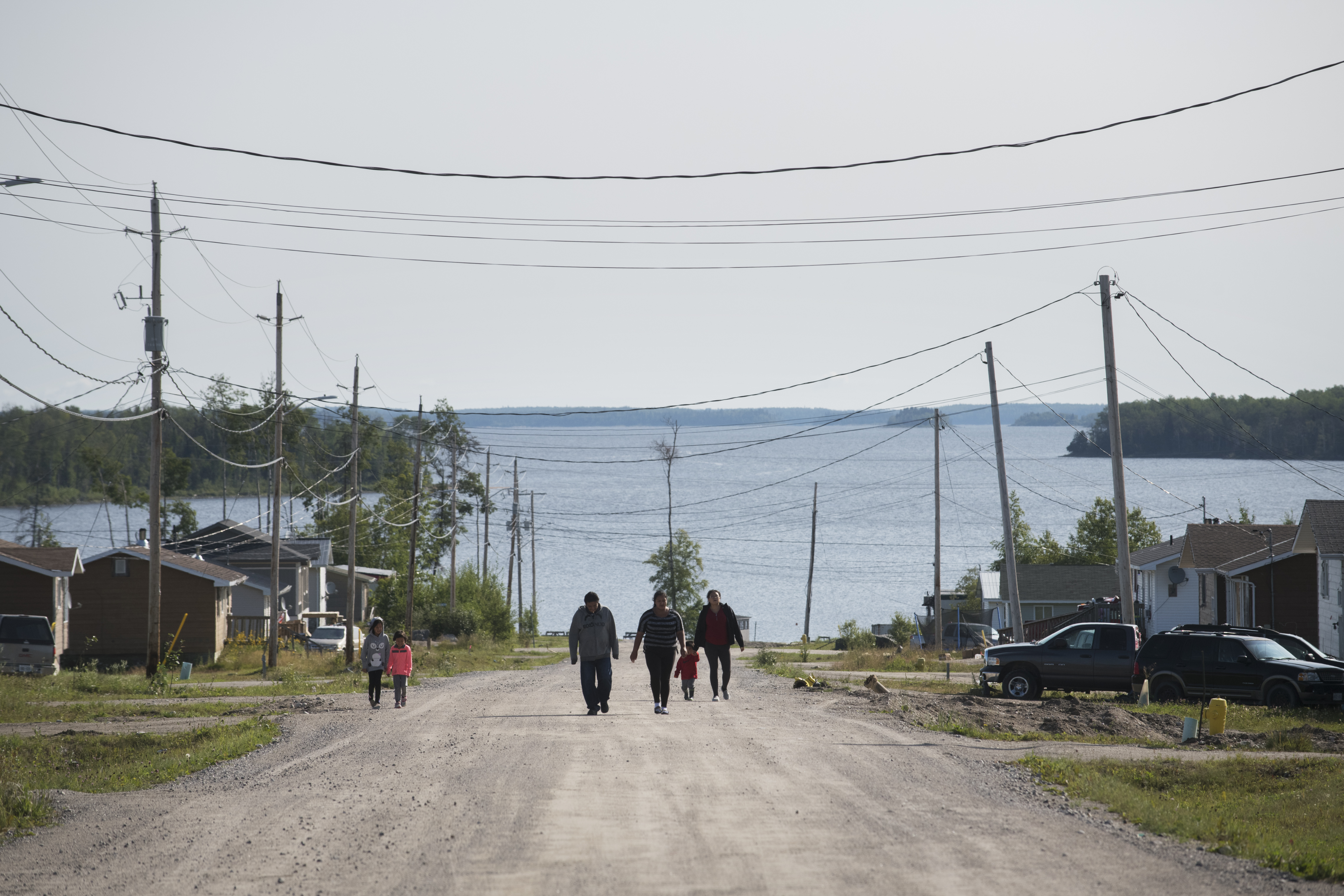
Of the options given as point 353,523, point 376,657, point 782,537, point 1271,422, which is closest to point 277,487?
point 353,523

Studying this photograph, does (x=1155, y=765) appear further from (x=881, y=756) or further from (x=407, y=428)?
(x=407, y=428)

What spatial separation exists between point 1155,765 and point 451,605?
49.1m

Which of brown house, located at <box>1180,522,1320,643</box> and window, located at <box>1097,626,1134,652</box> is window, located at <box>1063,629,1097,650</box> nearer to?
window, located at <box>1097,626,1134,652</box>

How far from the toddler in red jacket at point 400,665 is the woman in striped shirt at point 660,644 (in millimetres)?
5045

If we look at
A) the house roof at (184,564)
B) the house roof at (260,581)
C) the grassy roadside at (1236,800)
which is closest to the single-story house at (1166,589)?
the grassy roadside at (1236,800)

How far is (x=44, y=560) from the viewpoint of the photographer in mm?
39812

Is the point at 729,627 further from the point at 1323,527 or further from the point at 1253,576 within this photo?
the point at 1253,576

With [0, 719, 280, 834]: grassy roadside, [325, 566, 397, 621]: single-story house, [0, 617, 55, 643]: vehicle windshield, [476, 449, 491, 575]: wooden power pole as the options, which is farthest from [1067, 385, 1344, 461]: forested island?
[325, 566, 397, 621]: single-story house

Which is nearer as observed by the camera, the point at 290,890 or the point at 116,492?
the point at 290,890

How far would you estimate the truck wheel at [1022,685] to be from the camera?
24.3 metres

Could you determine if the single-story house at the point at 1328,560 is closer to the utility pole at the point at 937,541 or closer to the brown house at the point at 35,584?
the utility pole at the point at 937,541

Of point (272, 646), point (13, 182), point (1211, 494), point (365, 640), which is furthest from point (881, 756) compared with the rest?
point (1211, 494)

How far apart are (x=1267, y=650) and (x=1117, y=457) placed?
16.4 feet

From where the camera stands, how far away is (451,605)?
5922cm
